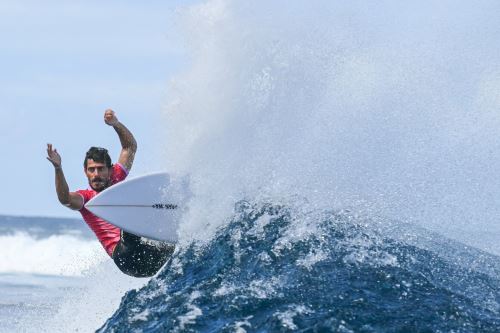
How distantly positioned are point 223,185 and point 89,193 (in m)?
1.54

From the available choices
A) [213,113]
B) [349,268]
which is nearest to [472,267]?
[349,268]

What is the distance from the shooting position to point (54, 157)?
7547 mm

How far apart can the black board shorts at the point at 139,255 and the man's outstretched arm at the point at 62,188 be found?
60 centimetres

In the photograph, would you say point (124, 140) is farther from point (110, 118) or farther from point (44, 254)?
point (44, 254)

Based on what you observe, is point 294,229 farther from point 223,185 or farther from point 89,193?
point 89,193

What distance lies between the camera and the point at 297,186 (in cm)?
932

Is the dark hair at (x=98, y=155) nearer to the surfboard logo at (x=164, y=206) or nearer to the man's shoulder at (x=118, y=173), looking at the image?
the man's shoulder at (x=118, y=173)

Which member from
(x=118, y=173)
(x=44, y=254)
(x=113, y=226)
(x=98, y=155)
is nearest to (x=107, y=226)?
(x=113, y=226)

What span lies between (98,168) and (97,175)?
0.09m

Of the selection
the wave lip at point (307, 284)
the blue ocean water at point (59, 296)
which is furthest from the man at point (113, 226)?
the blue ocean water at point (59, 296)

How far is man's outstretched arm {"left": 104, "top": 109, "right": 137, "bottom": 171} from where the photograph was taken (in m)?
8.54

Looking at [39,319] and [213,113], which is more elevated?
[213,113]

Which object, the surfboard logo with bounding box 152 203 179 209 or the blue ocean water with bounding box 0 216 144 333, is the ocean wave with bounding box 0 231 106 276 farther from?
the surfboard logo with bounding box 152 203 179 209

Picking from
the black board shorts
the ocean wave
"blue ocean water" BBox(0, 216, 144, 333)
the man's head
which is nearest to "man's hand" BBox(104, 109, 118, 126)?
the man's head
